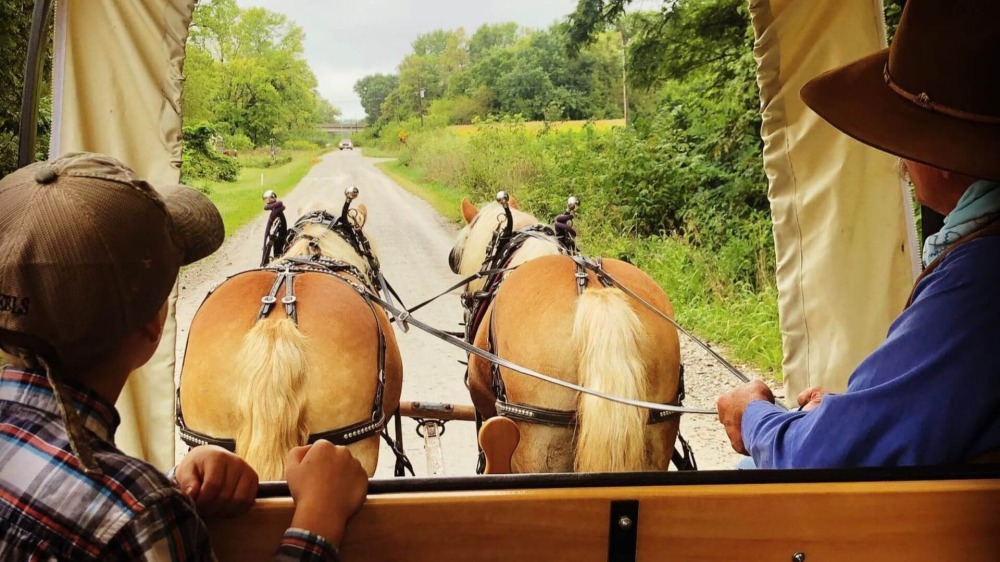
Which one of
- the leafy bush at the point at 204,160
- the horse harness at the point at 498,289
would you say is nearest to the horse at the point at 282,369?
the horse harness at the point at 498,289

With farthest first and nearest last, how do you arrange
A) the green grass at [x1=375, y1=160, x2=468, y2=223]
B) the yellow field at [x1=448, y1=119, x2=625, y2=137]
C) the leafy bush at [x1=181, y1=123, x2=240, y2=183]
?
the yellow field at [x1=448, y1=119, x2=625, y2=137] → the green grass at [x1=375, y1=160, x2=468, y2=223] → the leafy bush at [x1=181, y1=123, x2=240, y2=183]

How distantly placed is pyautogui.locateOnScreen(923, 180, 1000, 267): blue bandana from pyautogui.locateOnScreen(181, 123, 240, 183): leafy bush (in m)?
7.11

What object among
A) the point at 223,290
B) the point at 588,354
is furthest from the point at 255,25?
the point at 588,354

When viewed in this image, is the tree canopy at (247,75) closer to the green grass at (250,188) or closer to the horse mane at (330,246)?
the green grass at (250,188)

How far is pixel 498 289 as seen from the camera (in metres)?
2.82

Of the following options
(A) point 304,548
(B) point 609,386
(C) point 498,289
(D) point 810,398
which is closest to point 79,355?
(A) point 304,548

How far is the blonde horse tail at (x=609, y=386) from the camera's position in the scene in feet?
7.41

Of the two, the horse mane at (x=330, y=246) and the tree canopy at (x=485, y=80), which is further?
the tree canopy at (x=485, y=80)

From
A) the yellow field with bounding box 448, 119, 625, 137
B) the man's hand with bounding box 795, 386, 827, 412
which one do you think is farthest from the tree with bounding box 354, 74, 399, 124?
the man's hand with bounding box 795, 386, 827, 412

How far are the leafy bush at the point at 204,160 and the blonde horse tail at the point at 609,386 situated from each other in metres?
6.01

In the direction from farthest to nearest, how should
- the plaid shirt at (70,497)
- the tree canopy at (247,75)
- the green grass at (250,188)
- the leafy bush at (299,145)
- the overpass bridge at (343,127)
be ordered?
the overpass bridge at (343,127)
the green grass at (250,188)
the leafy bush at (299,145)
the tree canopy at (247,75)
the plaid shirt at (70,497)

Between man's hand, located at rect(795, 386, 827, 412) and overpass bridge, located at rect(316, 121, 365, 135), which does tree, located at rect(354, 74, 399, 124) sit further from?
man's hand, located at rect(795, 386, 827, 412)

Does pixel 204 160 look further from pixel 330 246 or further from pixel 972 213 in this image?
pixel 972 213

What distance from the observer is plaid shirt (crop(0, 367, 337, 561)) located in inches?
30.9
